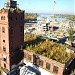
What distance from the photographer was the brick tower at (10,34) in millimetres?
43184

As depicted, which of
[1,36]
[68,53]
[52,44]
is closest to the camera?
[68,53]

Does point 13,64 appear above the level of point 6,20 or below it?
below

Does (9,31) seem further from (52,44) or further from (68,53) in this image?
(68,53)

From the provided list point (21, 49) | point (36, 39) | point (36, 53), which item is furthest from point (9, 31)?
point (36, 39)

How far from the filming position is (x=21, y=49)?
47.5 metres

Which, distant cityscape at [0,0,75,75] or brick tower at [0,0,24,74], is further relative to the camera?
brick tower at [0,0,24,74]

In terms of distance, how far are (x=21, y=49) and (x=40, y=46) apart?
272 inches

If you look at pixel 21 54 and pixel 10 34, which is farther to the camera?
pixel 21 54

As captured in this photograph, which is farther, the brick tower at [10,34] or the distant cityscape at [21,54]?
the brick tower at [10,34]

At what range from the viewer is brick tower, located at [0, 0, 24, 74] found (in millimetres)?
43184

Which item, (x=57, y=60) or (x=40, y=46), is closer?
(x=57, y=60)

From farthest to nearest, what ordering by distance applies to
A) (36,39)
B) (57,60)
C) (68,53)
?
(36,39) < (68,53) < (57,60)

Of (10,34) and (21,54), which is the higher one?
(10,34)

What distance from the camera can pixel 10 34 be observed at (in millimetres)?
43938
